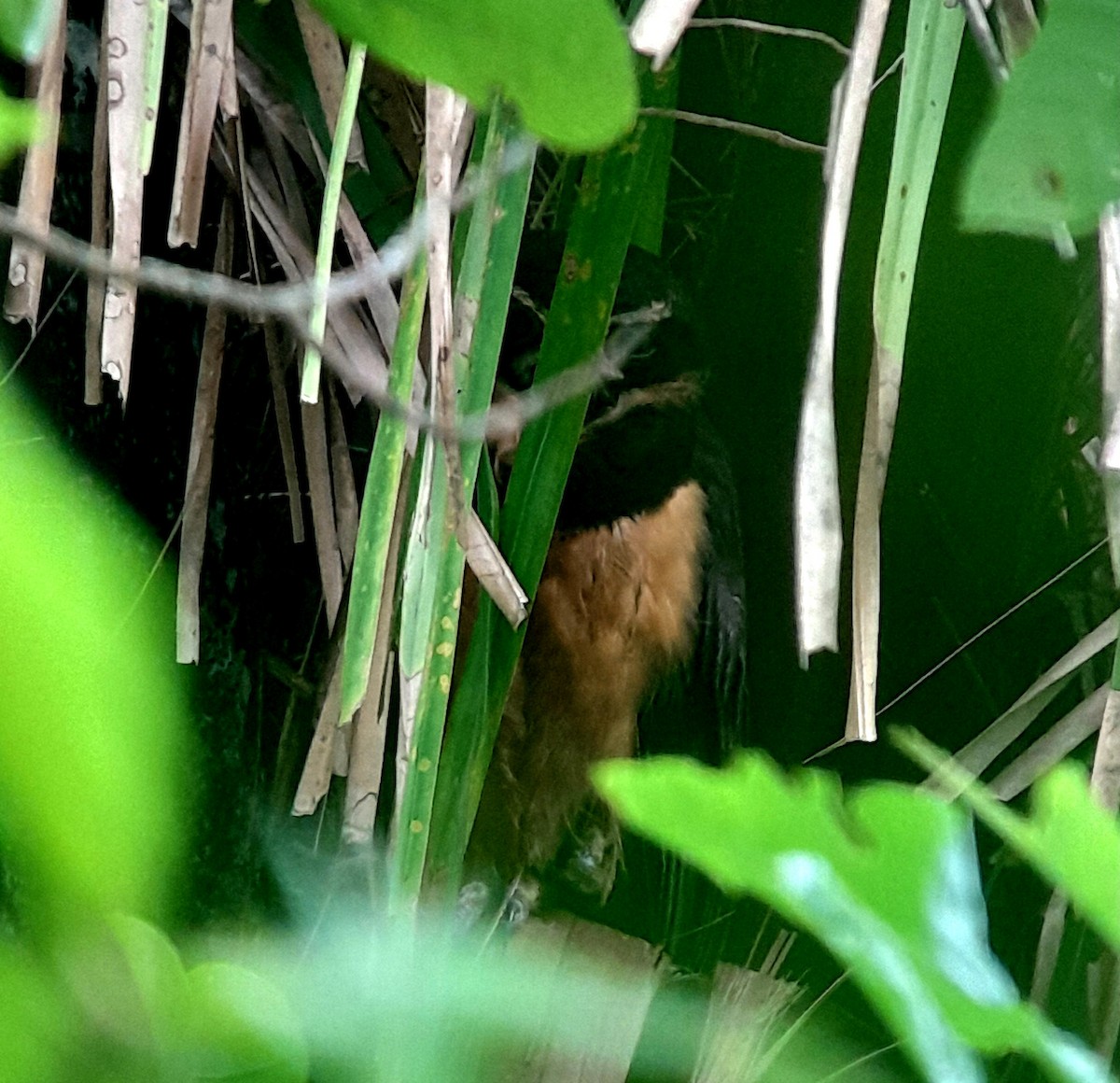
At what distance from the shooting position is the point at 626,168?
33.9 inches

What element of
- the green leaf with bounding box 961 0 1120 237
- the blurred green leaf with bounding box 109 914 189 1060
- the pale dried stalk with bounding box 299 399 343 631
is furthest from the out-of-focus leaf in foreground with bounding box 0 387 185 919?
the pale dried stalk with bounding box 299 399 343 631

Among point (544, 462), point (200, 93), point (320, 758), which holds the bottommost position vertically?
point (320, 758)

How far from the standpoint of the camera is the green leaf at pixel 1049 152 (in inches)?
13.7

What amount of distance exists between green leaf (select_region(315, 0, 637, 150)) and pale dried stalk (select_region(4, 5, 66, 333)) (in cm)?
37

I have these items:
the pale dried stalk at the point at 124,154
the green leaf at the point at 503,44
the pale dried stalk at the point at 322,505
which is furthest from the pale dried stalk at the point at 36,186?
the green leaf at the point at 503,44

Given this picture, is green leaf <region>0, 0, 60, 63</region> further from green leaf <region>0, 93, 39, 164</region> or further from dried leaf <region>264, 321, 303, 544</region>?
dried leaf <region>264, 321, 303, 544</region>

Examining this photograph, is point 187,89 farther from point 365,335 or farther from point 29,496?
point 29,496

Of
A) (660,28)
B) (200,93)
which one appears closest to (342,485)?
(200,93)

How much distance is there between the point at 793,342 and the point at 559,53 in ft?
3.18

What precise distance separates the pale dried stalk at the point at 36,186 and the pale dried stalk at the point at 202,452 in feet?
0.57

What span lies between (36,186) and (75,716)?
1.78 feet

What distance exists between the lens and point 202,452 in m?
0.83

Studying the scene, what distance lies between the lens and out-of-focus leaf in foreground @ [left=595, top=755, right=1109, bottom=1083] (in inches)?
6.0

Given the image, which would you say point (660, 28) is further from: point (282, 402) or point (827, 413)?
point (282, 402)
